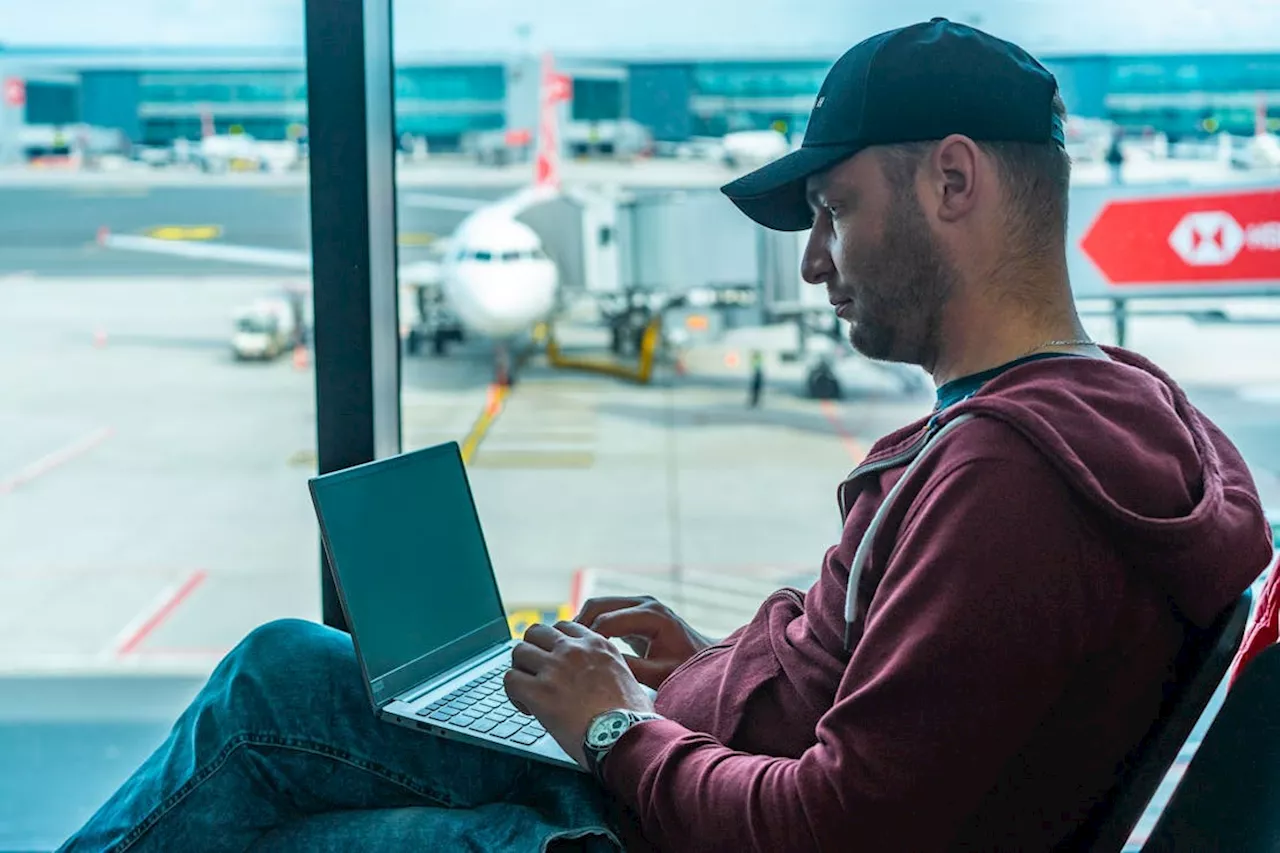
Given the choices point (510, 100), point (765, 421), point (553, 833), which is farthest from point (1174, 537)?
point (510, 100)

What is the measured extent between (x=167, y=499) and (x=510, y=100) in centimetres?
1019

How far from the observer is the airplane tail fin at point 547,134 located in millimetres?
16547

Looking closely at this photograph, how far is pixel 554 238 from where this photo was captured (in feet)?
42.8

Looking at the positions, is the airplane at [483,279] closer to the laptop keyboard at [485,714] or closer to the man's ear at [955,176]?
the laptop keyboard at [485,714]

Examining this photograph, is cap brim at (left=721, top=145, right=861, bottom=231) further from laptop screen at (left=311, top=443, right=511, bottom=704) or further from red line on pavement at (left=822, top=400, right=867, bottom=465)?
red line on pavement at (left=822, top=400, right=867, bottom=465)

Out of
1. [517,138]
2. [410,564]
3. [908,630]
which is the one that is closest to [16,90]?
[410,564]

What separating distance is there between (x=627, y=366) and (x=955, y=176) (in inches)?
534

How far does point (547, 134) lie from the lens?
17328mm

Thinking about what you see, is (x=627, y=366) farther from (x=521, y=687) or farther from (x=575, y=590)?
(x=521, y=687)

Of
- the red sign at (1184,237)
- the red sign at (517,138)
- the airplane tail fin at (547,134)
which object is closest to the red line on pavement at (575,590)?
the red sign at (1184,237)

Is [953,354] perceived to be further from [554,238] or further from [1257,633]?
[554,238]

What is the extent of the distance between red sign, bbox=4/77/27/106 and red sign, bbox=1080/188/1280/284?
6.92 m

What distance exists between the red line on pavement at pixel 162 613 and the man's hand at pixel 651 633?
5.34m

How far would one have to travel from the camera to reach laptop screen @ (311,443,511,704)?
107 cm
